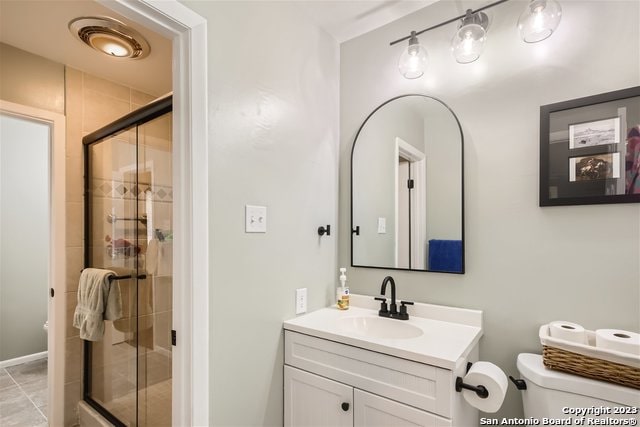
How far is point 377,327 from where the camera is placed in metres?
1.65

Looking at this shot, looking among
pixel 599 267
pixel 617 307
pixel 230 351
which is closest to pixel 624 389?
pixel 617 307

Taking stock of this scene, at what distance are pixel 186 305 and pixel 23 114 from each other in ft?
5.91

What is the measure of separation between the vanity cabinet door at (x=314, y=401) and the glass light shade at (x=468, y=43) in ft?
5.07

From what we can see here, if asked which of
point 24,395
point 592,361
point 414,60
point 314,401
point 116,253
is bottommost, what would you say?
point 24,395

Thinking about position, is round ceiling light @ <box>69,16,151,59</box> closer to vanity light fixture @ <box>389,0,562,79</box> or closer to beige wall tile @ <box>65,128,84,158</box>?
beige wall tile @ <box>65,128,84,158</box>

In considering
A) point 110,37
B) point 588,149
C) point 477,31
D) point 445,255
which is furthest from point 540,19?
point 110,37

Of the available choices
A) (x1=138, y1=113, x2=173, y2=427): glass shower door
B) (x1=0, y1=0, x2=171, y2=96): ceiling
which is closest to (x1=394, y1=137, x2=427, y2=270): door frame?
(x1=138, y1=113, x2=173, y2=427): glass shower door

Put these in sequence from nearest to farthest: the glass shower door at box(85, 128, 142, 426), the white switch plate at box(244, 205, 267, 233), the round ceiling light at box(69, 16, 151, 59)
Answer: the white switch plate at box(244, 205, 267, 233) → the round ceiling light at box(69, 16, 151, 59) → the glass shower door at box(85, 128, 142, 426)

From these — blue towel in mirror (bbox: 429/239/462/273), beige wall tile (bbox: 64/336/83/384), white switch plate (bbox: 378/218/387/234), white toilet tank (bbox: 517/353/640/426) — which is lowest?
beige wall tile (bbox: 64/336/83/384)

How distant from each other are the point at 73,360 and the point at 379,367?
218 centimetres

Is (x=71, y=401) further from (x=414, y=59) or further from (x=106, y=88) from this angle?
(x=414, y=59)

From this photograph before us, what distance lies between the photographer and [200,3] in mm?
1221

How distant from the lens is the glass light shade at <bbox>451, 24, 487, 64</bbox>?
55.5 inches

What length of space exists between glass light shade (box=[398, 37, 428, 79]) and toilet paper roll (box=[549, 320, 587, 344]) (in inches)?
49.7
